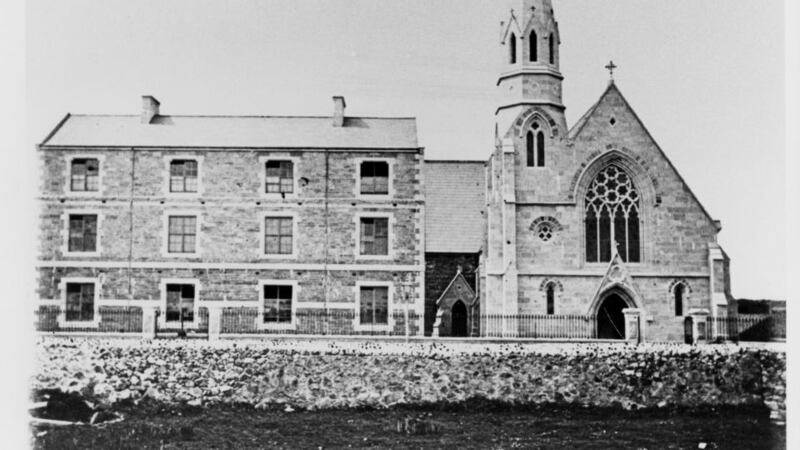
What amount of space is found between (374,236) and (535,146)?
221 inches

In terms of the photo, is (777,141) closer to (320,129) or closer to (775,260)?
(775,260)

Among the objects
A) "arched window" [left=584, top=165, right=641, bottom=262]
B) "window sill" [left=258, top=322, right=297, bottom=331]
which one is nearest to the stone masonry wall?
"window sill" [left=258, top=322, right=297, bottom=331]

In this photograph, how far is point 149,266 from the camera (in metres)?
21.2

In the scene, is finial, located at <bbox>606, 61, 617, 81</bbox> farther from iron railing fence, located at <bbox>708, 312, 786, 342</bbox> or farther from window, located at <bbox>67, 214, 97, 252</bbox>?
window, located at <bbox>67, 214, 97, 252</bbox>

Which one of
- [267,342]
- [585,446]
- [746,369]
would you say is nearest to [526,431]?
[585,446]

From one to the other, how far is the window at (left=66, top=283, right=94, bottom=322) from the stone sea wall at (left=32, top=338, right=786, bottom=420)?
115cm

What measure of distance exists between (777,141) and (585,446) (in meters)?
7.09

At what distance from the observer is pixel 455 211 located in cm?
2659

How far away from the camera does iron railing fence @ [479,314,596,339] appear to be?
23469 millimetres

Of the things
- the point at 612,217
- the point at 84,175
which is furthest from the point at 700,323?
the point at 84,175

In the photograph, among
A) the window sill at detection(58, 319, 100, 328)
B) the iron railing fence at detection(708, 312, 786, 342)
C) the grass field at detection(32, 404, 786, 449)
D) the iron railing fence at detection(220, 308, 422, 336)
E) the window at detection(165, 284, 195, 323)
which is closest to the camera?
the grass field at detection(32, 404, 786, 449)

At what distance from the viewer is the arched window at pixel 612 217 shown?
2381 centimetres

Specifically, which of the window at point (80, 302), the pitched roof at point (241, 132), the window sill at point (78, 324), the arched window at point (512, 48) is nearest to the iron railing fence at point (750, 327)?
the arched window at point (512, 48)

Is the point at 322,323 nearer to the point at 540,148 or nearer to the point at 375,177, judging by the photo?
the point at 375,177
